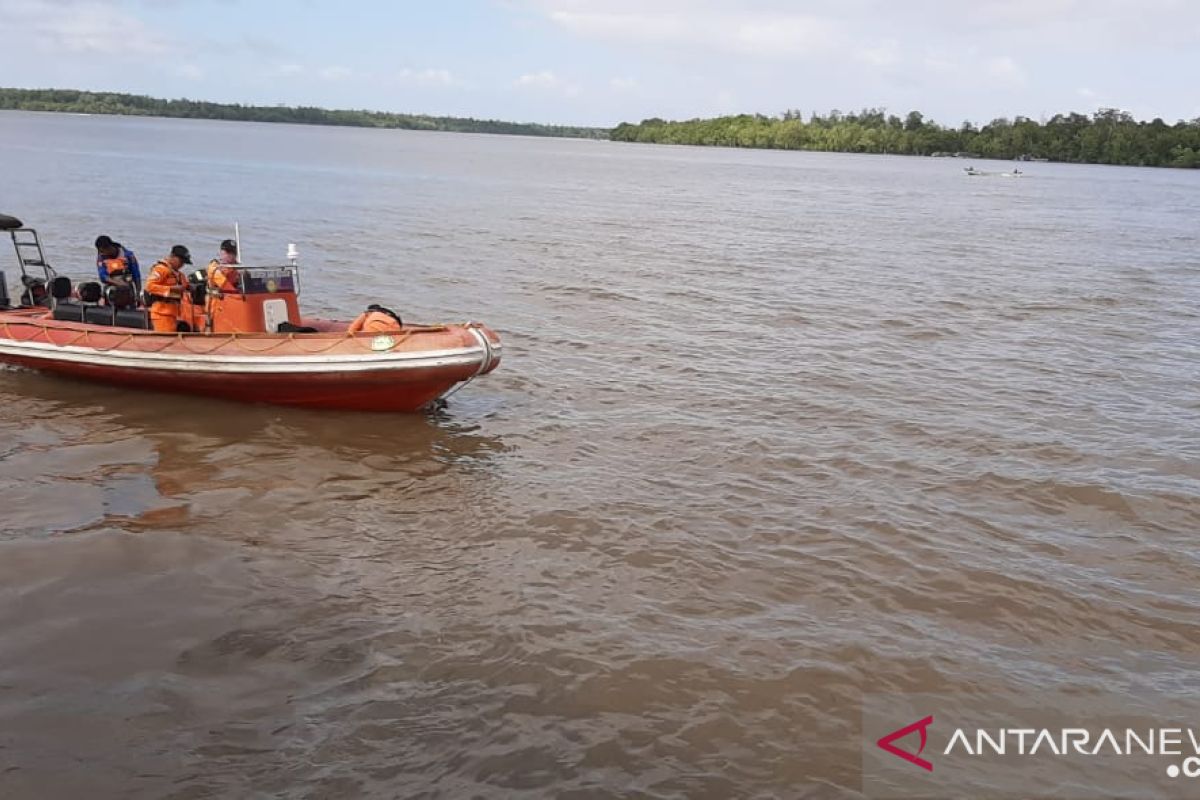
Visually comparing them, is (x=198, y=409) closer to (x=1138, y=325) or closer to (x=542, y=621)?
(x=542, y=621)

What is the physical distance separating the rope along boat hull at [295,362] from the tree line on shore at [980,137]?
12935 centimetres

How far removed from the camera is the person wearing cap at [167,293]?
428 inches

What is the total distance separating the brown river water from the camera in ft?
16.6

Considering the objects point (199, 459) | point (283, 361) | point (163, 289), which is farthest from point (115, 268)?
point (199, 459)

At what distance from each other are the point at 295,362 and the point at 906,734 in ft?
25.0

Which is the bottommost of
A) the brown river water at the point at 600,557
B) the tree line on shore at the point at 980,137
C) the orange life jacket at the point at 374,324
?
the brown river water at the point at 600,557

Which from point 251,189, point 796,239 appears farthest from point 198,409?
point 251,189

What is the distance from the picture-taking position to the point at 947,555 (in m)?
7.65

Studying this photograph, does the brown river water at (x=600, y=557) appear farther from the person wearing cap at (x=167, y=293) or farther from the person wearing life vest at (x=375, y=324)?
the person wearing life vest at (x=375, y=324)

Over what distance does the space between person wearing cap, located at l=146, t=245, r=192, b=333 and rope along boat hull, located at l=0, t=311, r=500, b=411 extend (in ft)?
0.90

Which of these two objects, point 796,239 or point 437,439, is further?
point 796,239

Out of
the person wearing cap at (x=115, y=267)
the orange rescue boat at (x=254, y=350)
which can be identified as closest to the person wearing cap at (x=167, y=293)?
the orange rescue boat at (x=254, y=350)

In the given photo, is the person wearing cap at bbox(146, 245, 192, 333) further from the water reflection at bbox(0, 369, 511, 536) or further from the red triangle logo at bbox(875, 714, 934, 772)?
the red triangle logo at bbox(875, 714, 934, 772)

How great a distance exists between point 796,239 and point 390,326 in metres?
22.4
